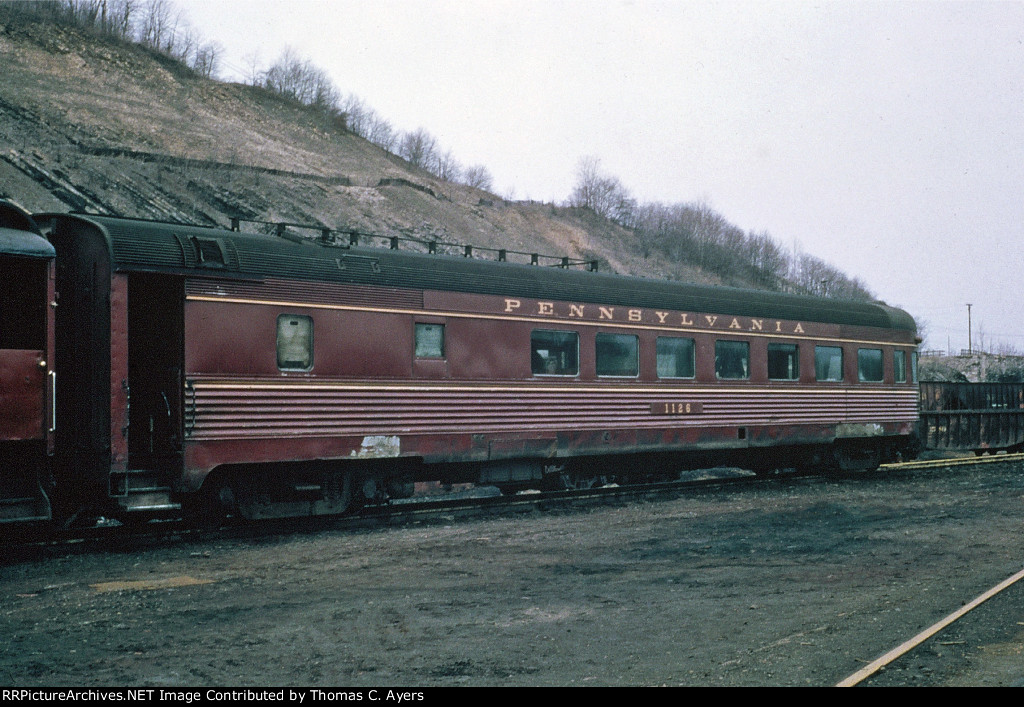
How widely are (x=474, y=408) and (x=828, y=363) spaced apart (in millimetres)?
8418

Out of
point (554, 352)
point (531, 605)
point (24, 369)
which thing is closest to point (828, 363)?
point (554, 352)

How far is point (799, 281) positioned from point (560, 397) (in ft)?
293

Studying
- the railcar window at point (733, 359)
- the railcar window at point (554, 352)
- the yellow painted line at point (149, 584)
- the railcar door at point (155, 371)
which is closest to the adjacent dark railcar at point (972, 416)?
the railcar window at point (733, 359)

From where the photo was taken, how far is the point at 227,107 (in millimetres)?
59875

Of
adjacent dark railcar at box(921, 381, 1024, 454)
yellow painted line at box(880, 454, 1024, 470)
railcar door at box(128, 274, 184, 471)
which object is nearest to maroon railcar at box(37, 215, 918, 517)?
railcar door at box(128, 274, 184, 471)

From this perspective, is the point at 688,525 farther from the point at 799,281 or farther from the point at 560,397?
the point at 799,281

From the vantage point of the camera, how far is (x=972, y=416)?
83.1 ft

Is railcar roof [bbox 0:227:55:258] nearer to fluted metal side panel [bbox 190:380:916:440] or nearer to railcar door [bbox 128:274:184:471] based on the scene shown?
railcar door [bbox 128:274:184:471]

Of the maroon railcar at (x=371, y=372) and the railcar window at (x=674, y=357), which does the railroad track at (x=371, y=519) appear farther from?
the railcar window at (x=674, y=357)

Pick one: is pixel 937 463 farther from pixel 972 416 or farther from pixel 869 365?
pixel 869 365

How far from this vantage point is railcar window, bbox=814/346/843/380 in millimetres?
18531

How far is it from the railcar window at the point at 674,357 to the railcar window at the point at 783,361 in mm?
2062

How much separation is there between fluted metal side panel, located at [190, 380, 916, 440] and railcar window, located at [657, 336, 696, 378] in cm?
31
